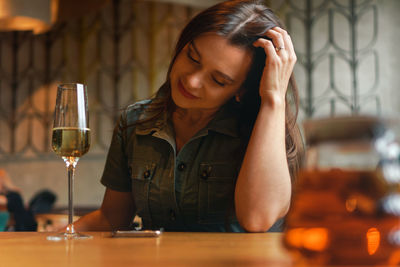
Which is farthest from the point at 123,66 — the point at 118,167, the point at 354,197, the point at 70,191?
the point at 354,197

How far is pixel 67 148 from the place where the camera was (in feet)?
2.99

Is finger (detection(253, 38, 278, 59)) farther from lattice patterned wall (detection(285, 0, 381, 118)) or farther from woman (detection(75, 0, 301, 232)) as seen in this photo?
lattice patterned wall (detection(285, 0, 381, 118))

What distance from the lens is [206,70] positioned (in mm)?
1120

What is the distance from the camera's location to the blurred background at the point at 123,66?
4.95 m

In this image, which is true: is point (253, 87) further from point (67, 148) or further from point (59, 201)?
point (59, 201)

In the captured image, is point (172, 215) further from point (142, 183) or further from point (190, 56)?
point (190, 56)

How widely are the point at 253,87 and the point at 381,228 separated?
994 mm

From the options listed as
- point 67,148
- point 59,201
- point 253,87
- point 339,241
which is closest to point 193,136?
point 253,87

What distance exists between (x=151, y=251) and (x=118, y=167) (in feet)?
2.47

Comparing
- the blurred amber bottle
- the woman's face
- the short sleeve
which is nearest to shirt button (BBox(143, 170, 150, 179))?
the short sleeve

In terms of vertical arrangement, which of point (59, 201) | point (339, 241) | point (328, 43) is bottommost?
point (59, 201)

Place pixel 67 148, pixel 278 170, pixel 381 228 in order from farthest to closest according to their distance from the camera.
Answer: pixel 278 170 → pixel 67 148 → pixel 381 228

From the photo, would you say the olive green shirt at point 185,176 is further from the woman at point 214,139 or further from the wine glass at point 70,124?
the wine glass at point 70,124

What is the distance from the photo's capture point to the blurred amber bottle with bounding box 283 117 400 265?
346 millimetres
